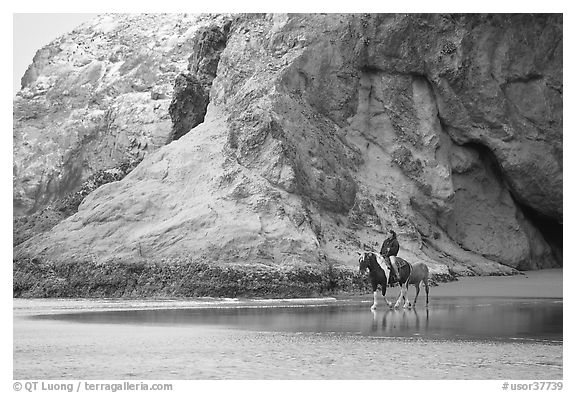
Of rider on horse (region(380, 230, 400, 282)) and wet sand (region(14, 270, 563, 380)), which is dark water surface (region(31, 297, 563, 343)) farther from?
rider on horse (region(380, 230, 400, 282))

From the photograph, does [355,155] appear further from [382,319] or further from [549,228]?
[382,319]

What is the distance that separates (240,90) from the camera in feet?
108

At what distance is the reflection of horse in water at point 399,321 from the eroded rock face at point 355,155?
252 inches

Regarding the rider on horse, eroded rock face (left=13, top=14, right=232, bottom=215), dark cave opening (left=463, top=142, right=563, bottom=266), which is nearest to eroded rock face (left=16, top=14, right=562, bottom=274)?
dark cave opening (left=463, top=142, right=563, bottom=266)

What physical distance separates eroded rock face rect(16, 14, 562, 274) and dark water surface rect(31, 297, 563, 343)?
534 cm

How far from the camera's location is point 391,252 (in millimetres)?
21922

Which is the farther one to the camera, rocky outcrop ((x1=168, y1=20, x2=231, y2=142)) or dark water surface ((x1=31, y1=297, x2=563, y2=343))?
rocky outcrop ((x1=168, y1=20, x2=231, y2=142))

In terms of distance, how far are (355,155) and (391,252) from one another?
12.2 metres

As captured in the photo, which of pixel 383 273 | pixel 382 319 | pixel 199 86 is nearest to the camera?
pixel 382 319

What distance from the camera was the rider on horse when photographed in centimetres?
2162

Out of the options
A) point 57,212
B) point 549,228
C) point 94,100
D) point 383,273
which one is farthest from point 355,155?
point 94,100

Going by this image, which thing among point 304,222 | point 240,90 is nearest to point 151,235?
point 304,222

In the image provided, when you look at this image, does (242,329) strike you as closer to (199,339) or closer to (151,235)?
(199,339)
